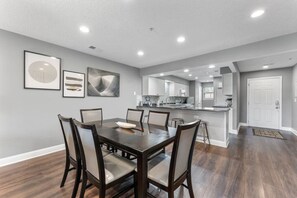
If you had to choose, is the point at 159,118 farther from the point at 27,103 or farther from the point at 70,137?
the point at 27,103

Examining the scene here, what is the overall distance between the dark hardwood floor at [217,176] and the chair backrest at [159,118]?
98cm

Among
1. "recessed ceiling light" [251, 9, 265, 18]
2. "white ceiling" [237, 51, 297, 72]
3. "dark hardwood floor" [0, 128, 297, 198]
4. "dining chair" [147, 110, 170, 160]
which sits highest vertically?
"white ceiling" [237, 51, 297, 72]

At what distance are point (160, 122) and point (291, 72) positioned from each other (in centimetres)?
587

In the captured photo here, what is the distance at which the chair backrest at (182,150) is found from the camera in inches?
47.6

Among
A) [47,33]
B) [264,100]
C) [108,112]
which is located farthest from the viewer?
[264,100]

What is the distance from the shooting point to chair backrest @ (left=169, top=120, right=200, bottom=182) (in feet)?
3.97

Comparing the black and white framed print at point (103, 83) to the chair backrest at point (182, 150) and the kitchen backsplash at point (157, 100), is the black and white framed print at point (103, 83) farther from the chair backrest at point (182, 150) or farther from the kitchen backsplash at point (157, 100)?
A: the chair backrest at point (182, 150)

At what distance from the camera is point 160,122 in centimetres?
255

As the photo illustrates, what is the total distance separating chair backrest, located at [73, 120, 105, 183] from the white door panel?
673 cm

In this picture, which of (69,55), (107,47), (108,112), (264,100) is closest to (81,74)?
(69,55)

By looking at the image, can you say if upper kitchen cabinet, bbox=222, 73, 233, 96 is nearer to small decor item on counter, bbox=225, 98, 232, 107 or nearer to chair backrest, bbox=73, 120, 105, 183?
small decor item on counter, bbox=225, 98, 232, 107

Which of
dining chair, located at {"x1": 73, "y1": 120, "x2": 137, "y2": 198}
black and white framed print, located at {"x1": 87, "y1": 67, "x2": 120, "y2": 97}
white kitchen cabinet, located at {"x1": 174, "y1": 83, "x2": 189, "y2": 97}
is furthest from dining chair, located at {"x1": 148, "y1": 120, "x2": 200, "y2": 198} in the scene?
white kitchen cabinet, located at {"x1": 174, "y1": 83, "x2": 189, "y2": 97}

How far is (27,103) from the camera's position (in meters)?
2.69

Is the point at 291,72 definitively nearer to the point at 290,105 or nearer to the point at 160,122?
the point at 290,105
